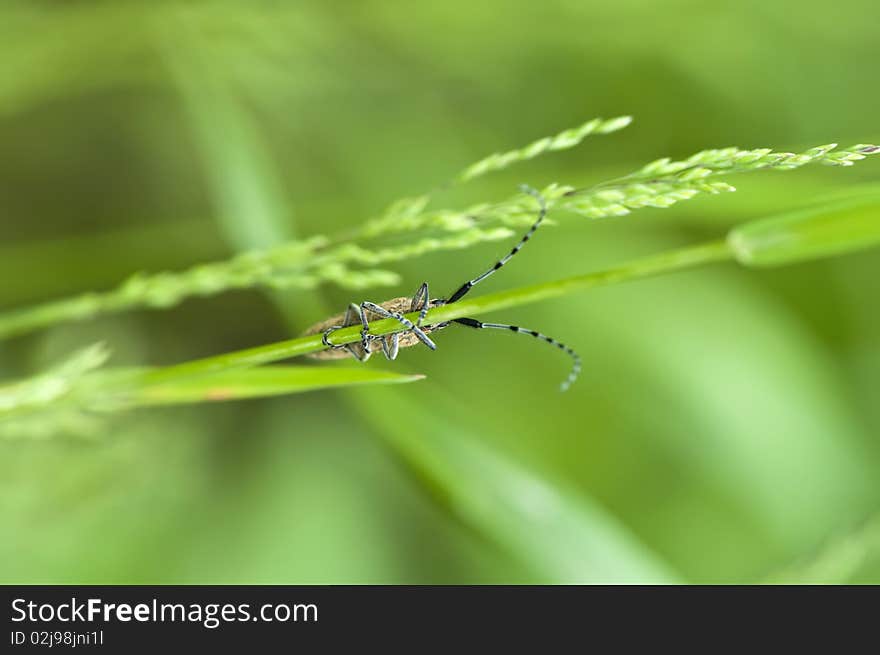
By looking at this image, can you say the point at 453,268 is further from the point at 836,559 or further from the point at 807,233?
the point at 807,233

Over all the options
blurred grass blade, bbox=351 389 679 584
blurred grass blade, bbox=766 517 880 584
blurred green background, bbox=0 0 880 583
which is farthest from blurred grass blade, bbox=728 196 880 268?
blurred green background, bbox=0 0 880 583

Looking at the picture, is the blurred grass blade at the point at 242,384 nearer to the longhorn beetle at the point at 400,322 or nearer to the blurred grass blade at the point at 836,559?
the longhorn beetle at the point at 400,322

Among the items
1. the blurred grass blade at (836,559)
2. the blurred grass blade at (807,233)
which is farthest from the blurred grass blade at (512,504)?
the blurred grass blade at (807,233)

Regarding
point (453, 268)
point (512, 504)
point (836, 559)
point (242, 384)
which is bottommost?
point (836, 559)

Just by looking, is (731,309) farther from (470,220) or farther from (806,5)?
(470,220)

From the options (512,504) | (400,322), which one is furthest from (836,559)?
(400,322)

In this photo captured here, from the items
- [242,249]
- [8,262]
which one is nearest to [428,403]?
[242,249]
